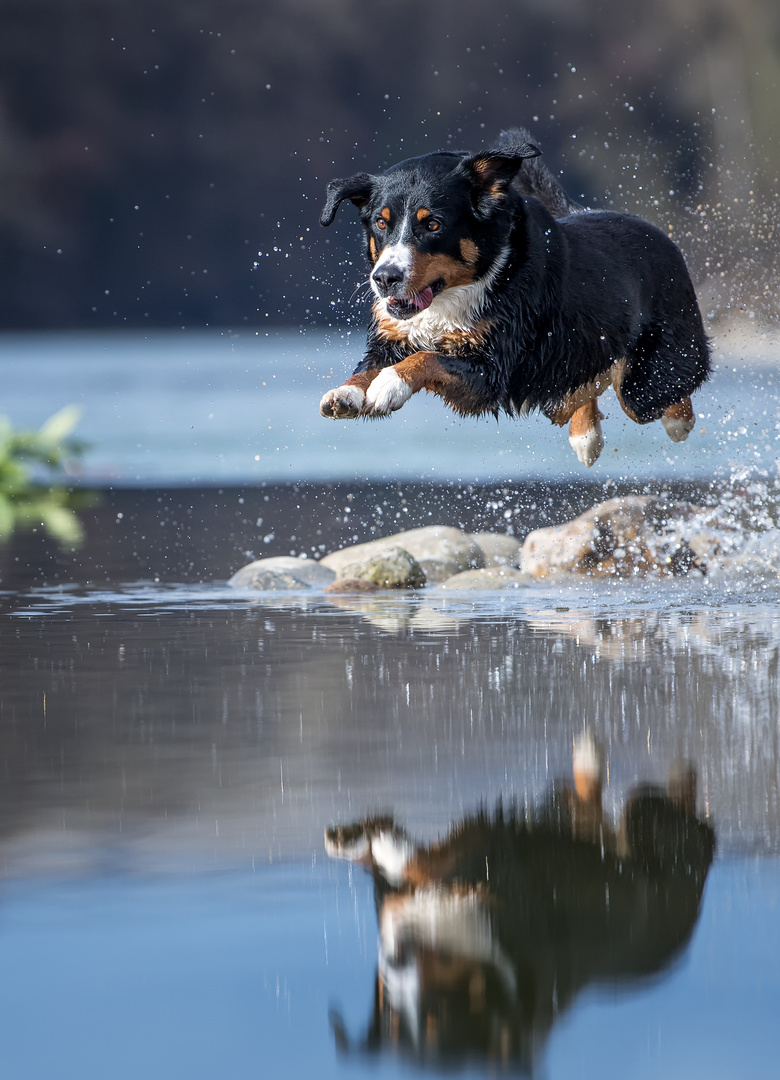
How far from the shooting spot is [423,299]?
4.34m

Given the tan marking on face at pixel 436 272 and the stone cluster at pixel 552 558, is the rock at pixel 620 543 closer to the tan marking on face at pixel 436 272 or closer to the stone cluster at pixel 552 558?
the stone cluster at pixel 552 558

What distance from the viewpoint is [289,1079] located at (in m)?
1.63

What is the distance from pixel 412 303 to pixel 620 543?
7.85ft

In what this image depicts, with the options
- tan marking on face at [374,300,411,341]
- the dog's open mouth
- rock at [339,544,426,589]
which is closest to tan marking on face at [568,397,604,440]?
rock at [339,544,426,589]

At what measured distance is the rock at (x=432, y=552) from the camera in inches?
257

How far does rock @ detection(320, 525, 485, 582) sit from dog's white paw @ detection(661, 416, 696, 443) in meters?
1.26

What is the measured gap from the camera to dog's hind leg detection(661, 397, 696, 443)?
579 centimetres

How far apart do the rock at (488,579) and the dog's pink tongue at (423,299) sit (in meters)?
1.87

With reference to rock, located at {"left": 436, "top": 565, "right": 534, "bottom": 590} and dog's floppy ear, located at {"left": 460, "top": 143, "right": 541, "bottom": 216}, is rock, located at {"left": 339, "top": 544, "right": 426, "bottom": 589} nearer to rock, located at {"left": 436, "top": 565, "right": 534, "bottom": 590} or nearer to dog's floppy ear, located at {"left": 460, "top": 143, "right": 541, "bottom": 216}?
rock, located at {"left": 436, "top": 565, "right": 534, "bottom": 590}

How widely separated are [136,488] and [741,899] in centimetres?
1075

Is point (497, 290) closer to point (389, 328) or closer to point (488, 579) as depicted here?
point (389, 328)

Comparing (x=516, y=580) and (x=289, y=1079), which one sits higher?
(x=516, y=580)

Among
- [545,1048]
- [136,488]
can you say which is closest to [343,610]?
[545,1048]

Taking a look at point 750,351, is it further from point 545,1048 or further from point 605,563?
point 545,1048
